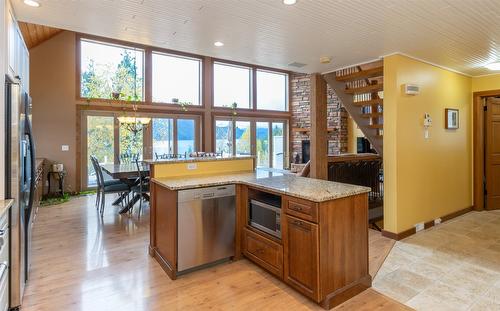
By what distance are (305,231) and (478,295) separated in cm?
160

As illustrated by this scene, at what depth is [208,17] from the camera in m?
2.59

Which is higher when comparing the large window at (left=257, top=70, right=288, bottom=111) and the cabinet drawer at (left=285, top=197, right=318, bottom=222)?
the large window at (left=257, top=70, right=288, bottom=111)

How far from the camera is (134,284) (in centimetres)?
260

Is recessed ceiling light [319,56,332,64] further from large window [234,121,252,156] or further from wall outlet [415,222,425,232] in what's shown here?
large window [234,121,252,156]

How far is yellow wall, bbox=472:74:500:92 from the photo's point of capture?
4.82 m

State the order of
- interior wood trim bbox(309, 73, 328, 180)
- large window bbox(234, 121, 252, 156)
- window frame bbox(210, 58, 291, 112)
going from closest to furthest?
1. interior wood trim bbox(309, 73, 328, 180)
2. window frame bbox(210, 58, 291, 112)
3. large window bbox(234, 121, 252, 156)

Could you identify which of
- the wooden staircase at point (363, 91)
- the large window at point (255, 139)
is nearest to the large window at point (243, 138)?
the large window at point (255, 139)

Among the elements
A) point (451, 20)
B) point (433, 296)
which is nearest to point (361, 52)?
point (451, 20)

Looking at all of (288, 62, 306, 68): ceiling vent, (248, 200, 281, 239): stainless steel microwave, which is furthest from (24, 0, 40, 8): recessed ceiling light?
(288, 62, 306, 68): ceiling vent

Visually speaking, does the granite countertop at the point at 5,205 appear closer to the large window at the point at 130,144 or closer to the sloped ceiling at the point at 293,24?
the sloped ceiling at the point at 293,24

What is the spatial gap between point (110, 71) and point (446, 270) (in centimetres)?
792

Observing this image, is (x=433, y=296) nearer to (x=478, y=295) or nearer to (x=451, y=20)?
(x=478, y=295)

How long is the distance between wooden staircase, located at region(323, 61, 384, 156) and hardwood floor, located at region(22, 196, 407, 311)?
1.88 meters

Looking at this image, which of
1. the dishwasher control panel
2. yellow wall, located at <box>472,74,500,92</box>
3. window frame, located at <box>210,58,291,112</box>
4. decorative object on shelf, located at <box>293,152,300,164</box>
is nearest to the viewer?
the dishwasher control panel
